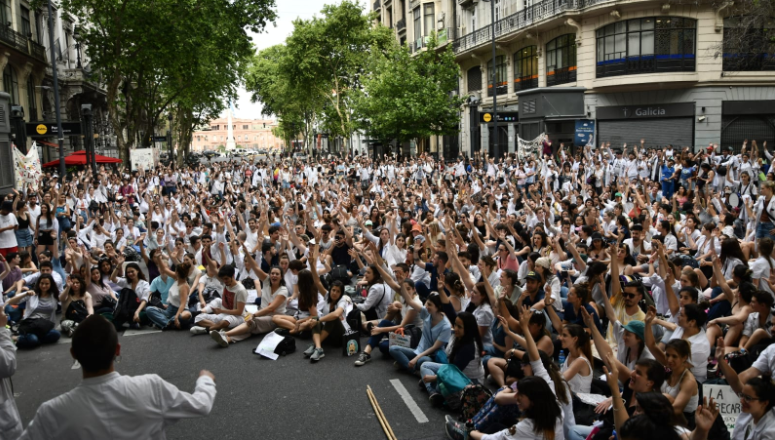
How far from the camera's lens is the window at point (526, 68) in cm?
3478

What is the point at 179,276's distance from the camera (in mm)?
9875

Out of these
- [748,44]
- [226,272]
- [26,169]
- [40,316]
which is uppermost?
[748,44]

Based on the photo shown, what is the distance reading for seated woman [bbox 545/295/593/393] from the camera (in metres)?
5.81

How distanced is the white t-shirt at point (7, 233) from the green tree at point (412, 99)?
2556 centimetres

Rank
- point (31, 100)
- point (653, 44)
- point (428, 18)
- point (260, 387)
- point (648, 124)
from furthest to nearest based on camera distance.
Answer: point (428, 18), point (31, 100), point (648, 124), point (653, 44), point (260, 387)

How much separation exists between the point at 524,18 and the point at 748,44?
12.3 metres

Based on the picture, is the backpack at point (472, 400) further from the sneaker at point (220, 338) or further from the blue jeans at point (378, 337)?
the sneaker at point (220, 338)

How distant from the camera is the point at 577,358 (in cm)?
589

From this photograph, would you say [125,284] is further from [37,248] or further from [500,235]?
[500,235]

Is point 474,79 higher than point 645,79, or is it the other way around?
point 474,79

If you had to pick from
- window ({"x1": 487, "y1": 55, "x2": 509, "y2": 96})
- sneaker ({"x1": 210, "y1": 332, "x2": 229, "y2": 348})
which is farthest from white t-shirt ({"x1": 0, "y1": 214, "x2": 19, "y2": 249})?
window ({"x1": 487, "y1": 55, "x2": 509, "y2": 96})

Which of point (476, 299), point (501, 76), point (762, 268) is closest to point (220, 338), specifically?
point (476, 299)

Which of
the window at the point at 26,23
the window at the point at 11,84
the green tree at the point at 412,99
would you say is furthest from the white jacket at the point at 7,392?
the window at the point at 26,23

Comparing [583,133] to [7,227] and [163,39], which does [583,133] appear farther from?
[7,227]
